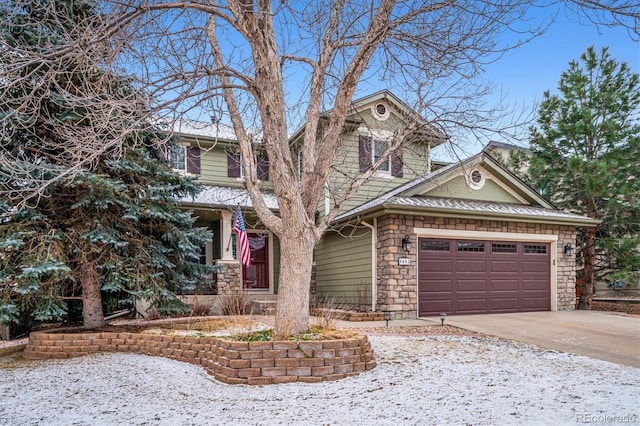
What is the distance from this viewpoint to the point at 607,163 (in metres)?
13.8

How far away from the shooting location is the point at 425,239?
11.2 meters

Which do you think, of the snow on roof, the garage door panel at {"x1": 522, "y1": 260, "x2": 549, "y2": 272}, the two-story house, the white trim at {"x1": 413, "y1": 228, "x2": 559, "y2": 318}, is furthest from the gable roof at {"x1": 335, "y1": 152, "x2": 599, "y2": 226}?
the snow on roof

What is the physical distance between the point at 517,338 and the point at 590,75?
10.4m

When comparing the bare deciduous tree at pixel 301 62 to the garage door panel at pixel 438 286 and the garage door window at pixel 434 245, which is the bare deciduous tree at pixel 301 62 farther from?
the garage door panel at pixel 438 286

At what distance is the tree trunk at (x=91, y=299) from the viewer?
317 inches

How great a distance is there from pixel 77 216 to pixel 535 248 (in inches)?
435

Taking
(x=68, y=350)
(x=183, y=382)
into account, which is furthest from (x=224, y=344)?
(x=68, y=350)

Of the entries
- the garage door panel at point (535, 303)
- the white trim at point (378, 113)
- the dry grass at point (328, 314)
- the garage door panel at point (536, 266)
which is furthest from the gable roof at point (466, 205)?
the white trim at point (378, 113)

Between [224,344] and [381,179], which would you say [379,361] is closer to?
[224,344]

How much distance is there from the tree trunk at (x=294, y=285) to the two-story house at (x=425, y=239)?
4427mm

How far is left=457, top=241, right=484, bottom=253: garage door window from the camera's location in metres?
11.5

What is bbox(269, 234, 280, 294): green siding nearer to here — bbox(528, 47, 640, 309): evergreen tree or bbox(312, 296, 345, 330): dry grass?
bbox(312, 296, 345, 330): dry grass

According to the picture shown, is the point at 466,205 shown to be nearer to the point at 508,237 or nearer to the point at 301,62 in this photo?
the point at 508,237

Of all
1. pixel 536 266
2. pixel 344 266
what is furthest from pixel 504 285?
pixel 344 266
